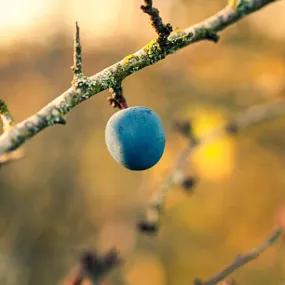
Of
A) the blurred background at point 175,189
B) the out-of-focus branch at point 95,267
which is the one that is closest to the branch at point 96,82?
the out-of-focus branch at point 95,267

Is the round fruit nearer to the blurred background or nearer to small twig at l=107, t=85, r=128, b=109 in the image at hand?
small twig at l=107, t=85, r=128, b=109

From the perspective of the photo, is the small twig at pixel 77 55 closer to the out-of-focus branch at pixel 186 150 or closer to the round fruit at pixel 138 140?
the round fruit at pixel 138 140

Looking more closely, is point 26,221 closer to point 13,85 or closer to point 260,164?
point 260,164

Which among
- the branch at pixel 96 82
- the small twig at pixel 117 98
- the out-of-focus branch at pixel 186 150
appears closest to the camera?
the branch at pixel 96 82

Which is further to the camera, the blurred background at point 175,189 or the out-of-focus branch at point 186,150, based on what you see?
the blurred background at point 175,189

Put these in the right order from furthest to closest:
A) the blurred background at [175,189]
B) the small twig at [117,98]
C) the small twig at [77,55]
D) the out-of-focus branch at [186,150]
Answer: the blurred background at [175,189]
the out-of-focus branch at [186,150]
the small twig at [117,98]
the small twig at [77,55]

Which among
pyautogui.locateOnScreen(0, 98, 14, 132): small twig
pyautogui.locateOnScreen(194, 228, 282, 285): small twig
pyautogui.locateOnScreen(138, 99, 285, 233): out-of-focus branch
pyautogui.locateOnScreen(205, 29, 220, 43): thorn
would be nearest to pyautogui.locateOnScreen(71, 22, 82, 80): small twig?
pyautogui.locateOnScreen(0, 98, 14, 132): small twig

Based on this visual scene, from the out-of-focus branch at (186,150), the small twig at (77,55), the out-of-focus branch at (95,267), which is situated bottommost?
the small twig at (77,55)
